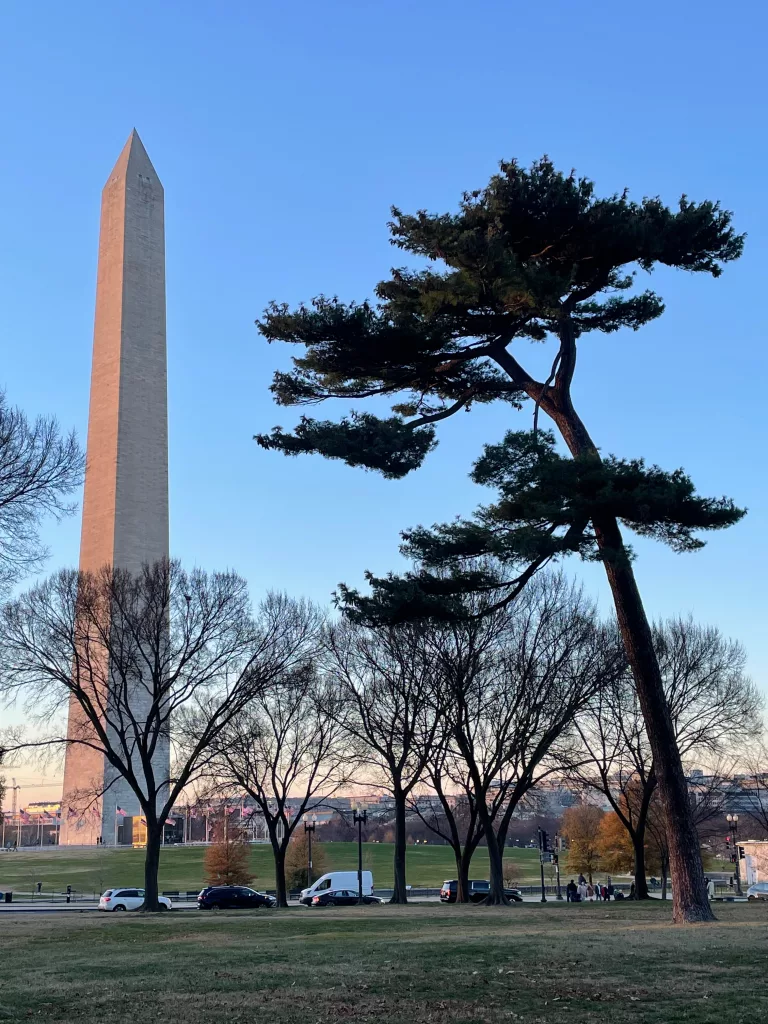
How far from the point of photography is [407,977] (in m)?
11.7

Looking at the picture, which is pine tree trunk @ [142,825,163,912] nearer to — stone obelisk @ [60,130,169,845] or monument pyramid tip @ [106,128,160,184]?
stone obelisk @ [60,130,169,845]

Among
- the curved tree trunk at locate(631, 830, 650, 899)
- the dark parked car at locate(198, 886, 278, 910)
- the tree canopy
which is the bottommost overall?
the dark parked car at locate(198, 886, 278, 910)

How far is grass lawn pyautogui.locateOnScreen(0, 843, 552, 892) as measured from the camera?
2484 inches

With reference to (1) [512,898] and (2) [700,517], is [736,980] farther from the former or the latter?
(1) [512,898]

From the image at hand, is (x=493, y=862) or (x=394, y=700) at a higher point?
(x=394, y=700)

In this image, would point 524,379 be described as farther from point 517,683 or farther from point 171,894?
point 171,894

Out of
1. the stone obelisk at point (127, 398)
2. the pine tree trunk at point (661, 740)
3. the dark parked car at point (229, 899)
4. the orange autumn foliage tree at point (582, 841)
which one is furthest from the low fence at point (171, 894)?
the pine tree trunk at point (661, 740)

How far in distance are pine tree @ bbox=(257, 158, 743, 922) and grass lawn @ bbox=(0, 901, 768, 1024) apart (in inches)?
216

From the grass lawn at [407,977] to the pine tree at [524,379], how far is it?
18.0 feet

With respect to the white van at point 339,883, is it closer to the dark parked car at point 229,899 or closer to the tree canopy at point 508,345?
the dark parked car at point 229,899

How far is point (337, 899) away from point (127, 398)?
27.8 metres

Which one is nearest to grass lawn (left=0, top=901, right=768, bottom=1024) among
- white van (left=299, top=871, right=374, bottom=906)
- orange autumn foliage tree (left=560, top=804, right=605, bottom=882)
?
white van (left=299, top=871, right=374, bottom=906)

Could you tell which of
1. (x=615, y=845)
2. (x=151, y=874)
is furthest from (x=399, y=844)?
(x=615, y=845)

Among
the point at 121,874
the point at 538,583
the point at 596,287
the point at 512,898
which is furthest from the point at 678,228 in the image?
the point at 121,874
